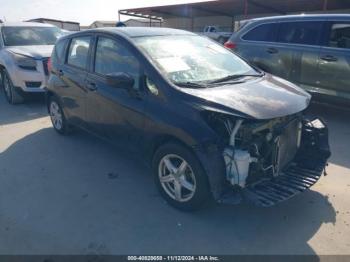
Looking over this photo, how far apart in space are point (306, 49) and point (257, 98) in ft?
11.9

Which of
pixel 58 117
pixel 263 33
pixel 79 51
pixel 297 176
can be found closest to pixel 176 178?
pixel 297 176

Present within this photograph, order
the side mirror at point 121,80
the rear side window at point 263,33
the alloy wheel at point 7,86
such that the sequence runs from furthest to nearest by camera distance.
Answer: the alloy wheel at point 7,86 < the rear side window at point 263,33 < the side mirror at point 121,80

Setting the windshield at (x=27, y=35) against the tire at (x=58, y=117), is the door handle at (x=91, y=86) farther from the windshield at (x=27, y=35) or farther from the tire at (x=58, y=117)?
the windshield at (x=27, y=35)

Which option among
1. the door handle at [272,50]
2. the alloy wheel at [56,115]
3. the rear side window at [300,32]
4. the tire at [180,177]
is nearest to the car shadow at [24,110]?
the alloy wheel at [56,115]

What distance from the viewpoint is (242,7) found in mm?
26797

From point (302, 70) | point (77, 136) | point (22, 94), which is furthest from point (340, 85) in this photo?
Answer: point (22, 94)

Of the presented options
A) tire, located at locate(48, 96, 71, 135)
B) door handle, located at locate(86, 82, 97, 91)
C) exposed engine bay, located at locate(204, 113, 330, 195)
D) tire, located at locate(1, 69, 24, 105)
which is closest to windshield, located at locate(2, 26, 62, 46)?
tire, located at locate(1, 69, 24, 105)

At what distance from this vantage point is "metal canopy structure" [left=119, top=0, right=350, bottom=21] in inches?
885

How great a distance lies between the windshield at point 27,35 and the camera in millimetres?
8242

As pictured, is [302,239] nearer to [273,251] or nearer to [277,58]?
[273,251]

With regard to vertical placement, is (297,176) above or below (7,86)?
above

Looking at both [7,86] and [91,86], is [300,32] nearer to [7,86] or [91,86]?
[91,86]

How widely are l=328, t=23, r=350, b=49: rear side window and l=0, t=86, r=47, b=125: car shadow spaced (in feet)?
19.2

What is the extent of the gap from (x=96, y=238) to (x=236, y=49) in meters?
5.31
